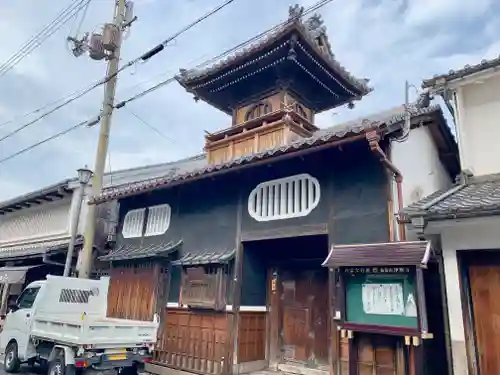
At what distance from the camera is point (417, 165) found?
25.7 ft

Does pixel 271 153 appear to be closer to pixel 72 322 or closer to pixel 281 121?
pixel 281 121

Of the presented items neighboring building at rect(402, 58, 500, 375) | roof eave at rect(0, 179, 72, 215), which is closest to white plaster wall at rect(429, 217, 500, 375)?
neighboring building at rect(402, 58, 500, 375)

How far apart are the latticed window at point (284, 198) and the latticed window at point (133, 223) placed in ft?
13.8

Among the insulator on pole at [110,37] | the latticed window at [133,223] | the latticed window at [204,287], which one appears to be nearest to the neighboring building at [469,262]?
the latticed window at [204,287]

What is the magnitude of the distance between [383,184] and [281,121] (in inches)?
165

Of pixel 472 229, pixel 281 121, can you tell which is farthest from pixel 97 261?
pixel 472 229

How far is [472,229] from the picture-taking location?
244 inches

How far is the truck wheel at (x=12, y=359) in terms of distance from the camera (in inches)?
358

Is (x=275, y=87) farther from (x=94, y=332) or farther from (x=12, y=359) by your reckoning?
(x=12, y=359)

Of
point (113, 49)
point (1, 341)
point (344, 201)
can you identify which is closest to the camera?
point (344, 201)

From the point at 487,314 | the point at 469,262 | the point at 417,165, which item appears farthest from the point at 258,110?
the point at 487,314

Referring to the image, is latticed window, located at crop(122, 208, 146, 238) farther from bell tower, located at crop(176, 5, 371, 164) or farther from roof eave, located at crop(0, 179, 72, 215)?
roof eave, located at crop(0, 179, 72, 215)

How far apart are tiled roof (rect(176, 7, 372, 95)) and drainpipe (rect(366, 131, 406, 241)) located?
431 centimetres

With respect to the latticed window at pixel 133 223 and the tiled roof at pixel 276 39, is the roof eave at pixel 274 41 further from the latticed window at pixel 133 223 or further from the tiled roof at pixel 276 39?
the latticed window at pixel 133 223
